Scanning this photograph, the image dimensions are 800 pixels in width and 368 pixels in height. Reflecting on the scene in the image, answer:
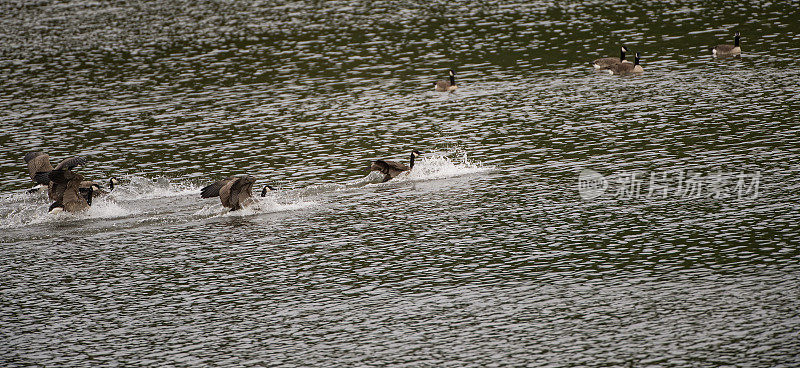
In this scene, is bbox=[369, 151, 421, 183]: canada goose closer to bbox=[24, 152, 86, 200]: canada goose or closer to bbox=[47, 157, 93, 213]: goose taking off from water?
bbox=[47, 157, 93, 213]: goose taking off from water

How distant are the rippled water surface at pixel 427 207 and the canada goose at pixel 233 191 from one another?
62cm

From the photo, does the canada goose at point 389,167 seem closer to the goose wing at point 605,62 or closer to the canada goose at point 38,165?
the canada goose at point 38,165

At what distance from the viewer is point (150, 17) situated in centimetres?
8875

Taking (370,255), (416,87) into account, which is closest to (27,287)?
(370,255)

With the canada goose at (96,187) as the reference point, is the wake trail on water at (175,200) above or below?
below

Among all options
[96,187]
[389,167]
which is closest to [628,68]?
[389,167]

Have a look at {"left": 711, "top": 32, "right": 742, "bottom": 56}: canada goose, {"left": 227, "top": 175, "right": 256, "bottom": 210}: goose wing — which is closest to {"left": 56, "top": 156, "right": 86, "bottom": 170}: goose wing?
{"left": 227, "top": 175, "right": 256, "bottom": 210}: goose wing

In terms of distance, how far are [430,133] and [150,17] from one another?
48746 mm

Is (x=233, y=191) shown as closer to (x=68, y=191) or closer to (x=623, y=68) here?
(x=68, y=191)

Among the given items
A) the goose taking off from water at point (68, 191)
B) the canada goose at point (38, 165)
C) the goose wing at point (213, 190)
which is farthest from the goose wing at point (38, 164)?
the goose wing at point (213, 190)

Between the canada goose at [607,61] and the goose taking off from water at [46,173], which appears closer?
the goose taking off from water at [46,173]

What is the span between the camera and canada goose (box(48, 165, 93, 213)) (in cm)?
3744

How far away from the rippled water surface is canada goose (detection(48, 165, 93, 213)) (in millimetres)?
483

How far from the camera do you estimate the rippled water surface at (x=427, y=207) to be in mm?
26281
